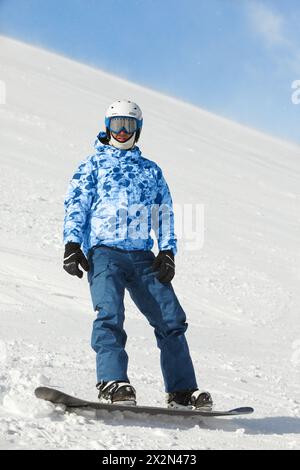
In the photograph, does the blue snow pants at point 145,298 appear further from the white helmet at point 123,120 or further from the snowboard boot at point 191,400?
the white helmet at point 123,120

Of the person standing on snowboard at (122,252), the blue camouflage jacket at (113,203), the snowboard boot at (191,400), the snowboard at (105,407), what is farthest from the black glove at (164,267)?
the snowboard at (105,407)

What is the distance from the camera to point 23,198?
12859 millimetres

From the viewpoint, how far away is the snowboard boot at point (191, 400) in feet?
14.8

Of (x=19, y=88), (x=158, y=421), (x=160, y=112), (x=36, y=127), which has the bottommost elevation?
(x=158, y=421)

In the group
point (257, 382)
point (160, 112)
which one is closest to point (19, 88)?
point (160, 112)

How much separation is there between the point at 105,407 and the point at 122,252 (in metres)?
1.08

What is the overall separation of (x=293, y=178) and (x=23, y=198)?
12.9 meters

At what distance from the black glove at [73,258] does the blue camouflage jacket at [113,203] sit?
0.06 meters

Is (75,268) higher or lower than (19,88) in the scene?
lower

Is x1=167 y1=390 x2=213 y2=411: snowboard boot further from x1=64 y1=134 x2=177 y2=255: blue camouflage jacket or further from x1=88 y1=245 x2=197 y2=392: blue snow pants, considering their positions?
x1=64 y1=134 x2=177 y2=255: blue camouflage jacket

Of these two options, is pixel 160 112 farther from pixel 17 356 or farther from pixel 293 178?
pixel 17 356

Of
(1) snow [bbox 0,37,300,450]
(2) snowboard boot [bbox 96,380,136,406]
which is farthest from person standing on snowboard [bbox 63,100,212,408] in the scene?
(1) snow [bbox 0,37,300,450]

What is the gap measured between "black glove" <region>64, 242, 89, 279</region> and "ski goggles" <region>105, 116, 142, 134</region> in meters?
0.87

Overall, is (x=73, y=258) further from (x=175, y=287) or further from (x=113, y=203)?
(x=175, y=287)
